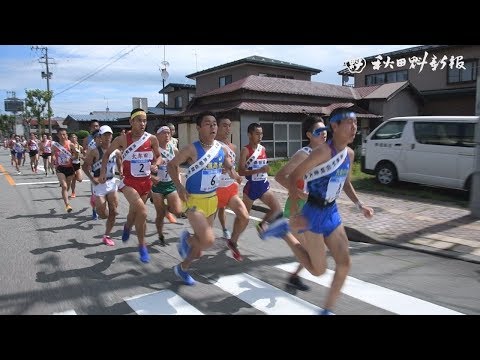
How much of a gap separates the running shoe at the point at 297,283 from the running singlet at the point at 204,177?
1.39m

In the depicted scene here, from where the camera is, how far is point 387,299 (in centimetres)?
406

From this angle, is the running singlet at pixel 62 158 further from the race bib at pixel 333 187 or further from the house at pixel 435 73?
the house at pixel 435 73

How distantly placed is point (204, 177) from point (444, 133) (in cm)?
791

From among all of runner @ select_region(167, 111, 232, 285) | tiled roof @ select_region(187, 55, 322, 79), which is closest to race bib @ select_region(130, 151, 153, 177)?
runner @ select_region(167, 111, 232, 285)

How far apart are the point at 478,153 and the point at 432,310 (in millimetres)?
4790

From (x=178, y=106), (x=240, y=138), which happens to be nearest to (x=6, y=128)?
(x=178, y=106)

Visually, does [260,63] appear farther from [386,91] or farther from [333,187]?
[333,187]

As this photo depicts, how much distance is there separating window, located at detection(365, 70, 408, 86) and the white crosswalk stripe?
90.4 ft

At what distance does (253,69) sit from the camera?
26.8 meters

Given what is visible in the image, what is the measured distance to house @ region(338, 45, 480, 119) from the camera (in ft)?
78.8

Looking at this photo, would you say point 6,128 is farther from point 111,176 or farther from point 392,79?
point 111,176

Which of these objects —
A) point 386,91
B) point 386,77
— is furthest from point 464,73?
point 386,77

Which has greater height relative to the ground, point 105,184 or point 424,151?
point 424,151

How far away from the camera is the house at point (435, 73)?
24031 mm
